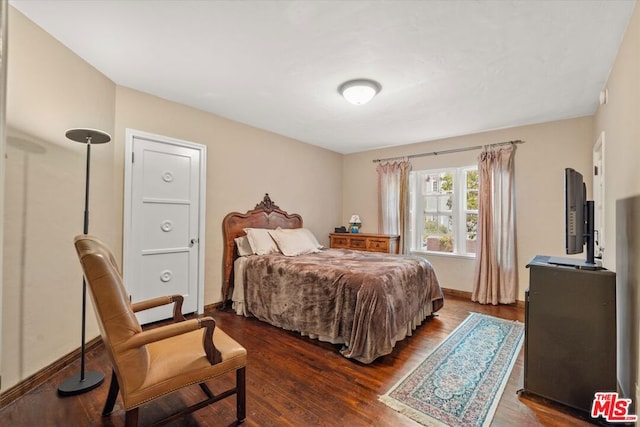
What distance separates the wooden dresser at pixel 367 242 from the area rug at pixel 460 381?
1881mm

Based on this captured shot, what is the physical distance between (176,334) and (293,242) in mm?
2530

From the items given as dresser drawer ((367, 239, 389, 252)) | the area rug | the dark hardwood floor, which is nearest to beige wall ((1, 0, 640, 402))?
the dark hardwood floor

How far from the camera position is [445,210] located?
15.7 feet

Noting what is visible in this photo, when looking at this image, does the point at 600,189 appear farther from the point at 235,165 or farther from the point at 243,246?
the point at 235,165

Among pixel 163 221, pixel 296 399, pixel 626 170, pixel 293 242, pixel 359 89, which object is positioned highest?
pixel 359 89

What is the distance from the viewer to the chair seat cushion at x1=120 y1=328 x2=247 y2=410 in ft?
4.90

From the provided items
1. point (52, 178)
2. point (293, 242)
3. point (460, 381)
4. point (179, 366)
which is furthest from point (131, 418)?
point (293, 242)

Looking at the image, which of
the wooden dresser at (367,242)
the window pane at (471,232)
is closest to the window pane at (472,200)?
the window pane at (471,232)

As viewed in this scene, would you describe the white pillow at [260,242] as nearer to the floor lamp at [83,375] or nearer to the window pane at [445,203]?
the floor lamp at [83,375]

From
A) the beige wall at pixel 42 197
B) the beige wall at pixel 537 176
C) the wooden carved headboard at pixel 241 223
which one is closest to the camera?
the beige wall at pixel 42 197

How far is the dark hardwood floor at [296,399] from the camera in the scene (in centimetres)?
180

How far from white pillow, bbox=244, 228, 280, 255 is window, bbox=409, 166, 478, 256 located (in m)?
2.51

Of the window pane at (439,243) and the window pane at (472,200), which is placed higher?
the window pane at (472,200)

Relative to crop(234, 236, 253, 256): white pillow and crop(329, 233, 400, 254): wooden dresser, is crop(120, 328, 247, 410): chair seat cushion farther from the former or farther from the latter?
crop(329, 233, 400, 254): wooden dresser
